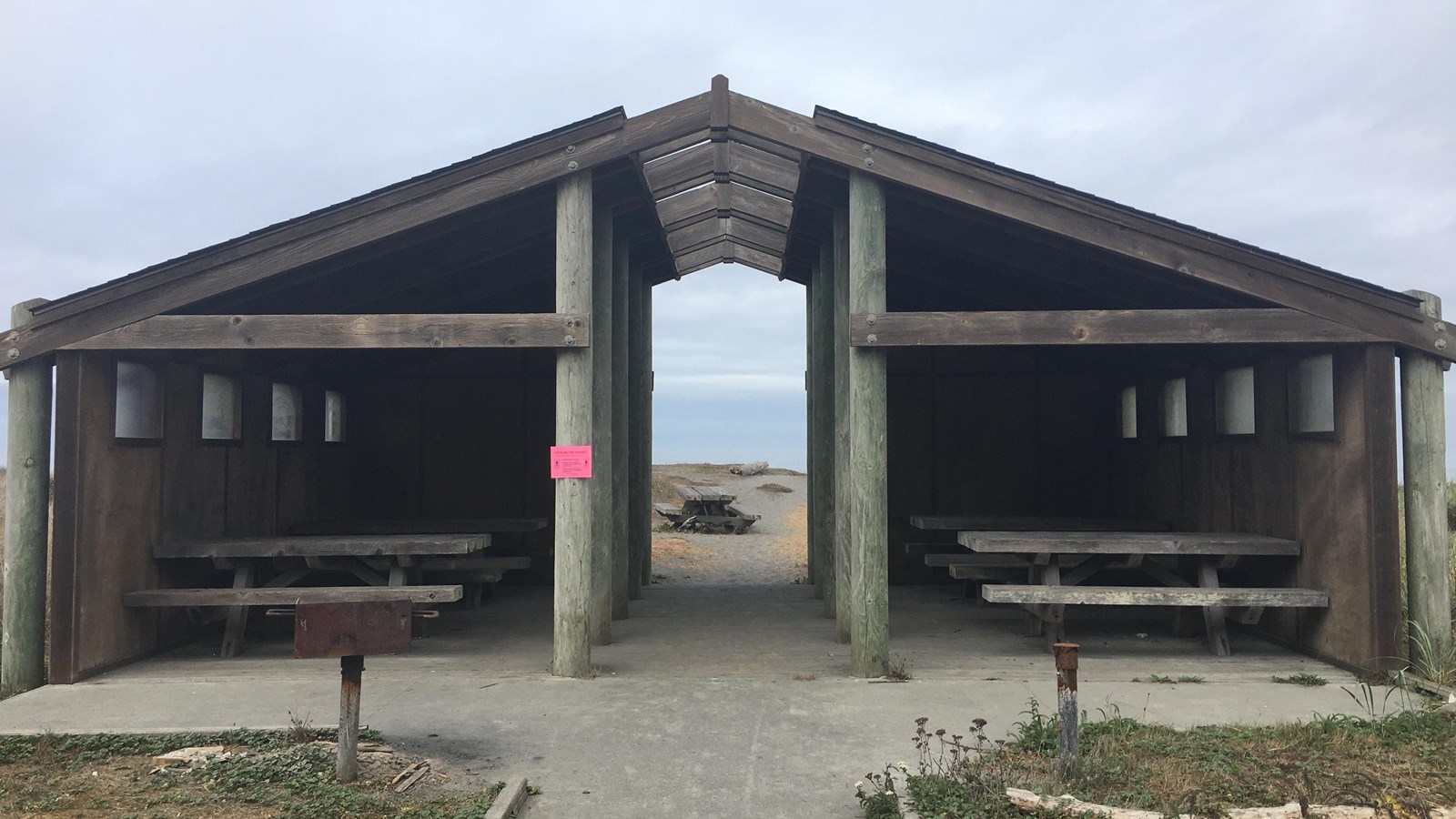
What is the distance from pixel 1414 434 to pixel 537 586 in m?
9.35

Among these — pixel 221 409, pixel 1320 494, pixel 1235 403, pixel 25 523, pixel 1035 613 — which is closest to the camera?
pixel 25 523

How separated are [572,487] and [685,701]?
1.77 metres

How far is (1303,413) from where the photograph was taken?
754 centimetres

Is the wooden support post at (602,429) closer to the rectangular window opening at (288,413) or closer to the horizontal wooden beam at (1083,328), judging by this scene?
the horizontal wooden beam at (1083,328)

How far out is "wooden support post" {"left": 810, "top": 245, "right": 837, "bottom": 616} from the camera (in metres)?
10.2

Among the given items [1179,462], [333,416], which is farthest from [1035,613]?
[333,416]

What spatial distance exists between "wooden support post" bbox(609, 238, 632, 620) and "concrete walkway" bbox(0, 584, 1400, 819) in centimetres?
99

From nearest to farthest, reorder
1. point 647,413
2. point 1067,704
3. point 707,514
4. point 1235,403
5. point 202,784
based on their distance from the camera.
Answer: point 1067,704, point 202,784, point 1235,403, point 647,413, point 707,514

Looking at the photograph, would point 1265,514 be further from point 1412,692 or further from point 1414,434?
point 1412,692

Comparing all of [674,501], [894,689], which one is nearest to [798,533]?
[674,501]

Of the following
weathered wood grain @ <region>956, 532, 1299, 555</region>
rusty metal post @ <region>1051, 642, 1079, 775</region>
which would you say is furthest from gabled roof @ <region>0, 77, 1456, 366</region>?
rusty metal post @ <region>1051, 642, 1079, 775</region>

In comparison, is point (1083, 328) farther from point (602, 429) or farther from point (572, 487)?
point (602, 429)

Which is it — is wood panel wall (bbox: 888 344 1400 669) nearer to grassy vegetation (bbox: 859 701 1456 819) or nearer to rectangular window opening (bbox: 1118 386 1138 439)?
rectangular window opening (bbox: 1118 386 1138 439)

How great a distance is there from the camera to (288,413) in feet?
34.0
